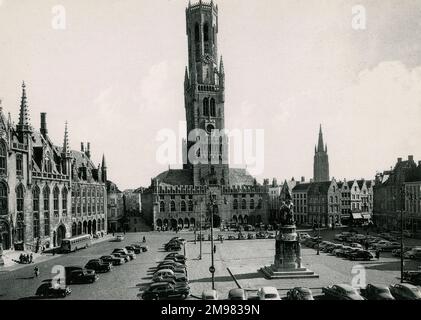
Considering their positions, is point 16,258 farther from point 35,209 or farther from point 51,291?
point 51,291

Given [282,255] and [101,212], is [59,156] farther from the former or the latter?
[282,255]

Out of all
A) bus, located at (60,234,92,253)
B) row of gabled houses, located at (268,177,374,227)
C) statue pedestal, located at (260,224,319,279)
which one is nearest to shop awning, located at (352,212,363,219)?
row of gabled houses, located at (268,177,374,227)

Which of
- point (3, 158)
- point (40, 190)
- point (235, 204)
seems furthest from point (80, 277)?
point (235, 204)

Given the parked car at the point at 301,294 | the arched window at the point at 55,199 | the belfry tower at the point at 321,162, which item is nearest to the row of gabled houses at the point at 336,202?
the belfry tower at the point at 321,162
